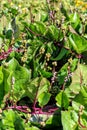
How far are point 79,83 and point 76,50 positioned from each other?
0.86 ft

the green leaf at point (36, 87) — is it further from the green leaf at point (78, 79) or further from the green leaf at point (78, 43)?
the green leaf at point (78, 43)

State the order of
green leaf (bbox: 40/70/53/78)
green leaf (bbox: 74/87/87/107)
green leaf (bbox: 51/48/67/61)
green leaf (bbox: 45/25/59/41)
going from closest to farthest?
green leaf (bbox: 74/87/87/107) < green leaf (bbox: 40/70/53/78) < green leaf (bbox: 51/48/67/61) < green leaf (bbox: 45/25/59/41)

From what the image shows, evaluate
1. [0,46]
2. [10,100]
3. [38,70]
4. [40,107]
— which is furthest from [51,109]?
[0,46]

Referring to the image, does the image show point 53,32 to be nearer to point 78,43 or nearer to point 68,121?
point 78,43

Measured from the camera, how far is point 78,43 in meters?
1.90

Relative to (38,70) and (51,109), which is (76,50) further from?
(51,109)

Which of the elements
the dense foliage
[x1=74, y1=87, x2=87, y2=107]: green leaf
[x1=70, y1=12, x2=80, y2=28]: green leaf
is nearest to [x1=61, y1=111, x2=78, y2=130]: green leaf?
the dense foliage

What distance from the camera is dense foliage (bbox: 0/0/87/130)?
4.99 ft

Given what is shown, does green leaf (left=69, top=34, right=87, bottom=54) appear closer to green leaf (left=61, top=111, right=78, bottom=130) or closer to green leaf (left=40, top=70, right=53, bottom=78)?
green leaf (left=40, top=70, right=53, bottom=78)

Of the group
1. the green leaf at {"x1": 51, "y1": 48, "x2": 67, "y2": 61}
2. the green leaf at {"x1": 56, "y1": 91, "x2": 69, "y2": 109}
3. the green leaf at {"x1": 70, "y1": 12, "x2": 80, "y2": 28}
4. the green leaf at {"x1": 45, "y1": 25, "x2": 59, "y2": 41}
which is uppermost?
the green leaf at {"x1": 70, "y1": 12, "x2": 80, "y2": 28}

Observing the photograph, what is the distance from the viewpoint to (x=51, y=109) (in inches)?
64.4

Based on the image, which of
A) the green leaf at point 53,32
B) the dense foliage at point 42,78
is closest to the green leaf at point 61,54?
the dense foliage at point 42,78

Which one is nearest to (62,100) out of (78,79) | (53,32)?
(78,79)

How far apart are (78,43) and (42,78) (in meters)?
0.36
